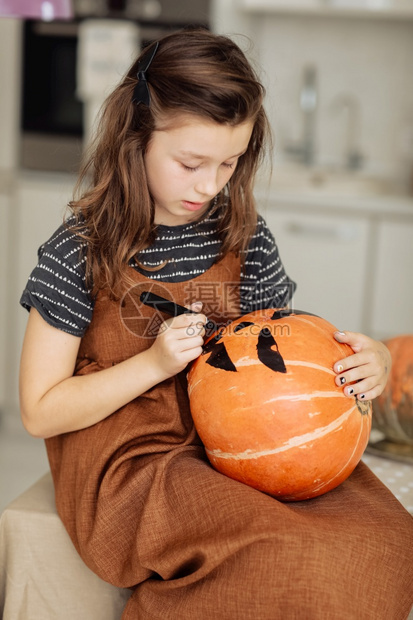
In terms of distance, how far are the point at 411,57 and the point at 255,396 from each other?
2.52 m

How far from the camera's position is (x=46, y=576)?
121cm

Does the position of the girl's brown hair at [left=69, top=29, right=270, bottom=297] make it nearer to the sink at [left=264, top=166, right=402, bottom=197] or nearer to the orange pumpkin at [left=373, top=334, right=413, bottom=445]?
the orange pumpkin at [left=373, top=334, right=413, bottom=445]

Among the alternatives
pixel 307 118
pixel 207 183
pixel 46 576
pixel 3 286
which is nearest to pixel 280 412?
pixel 207 183

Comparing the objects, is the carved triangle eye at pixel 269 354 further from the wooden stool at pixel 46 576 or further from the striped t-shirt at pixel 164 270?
the wooden stool at pixel 46 576

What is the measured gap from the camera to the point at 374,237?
268 cm

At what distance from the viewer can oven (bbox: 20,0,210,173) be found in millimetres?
2768

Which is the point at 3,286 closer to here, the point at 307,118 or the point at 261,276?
the point at 307,118

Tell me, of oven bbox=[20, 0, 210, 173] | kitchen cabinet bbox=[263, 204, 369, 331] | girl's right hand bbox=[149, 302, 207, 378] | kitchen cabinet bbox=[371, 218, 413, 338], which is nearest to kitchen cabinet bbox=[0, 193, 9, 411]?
oven bbox=[20, 0, 210, 173]

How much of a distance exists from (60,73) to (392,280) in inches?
57.0

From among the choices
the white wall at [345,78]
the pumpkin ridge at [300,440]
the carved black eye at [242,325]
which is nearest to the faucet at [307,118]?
the white wall at [345,78]

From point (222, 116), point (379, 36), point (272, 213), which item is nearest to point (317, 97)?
point (379, 36)

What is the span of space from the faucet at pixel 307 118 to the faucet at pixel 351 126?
4.0 inches

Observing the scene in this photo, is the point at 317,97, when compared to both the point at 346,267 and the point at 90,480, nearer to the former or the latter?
the point at 346,267

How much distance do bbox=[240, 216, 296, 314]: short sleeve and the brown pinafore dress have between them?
0.19 m
